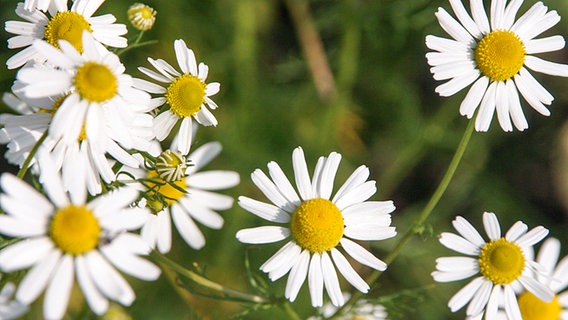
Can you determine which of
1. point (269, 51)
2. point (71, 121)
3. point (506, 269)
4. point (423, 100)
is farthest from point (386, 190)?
point (71, 121)

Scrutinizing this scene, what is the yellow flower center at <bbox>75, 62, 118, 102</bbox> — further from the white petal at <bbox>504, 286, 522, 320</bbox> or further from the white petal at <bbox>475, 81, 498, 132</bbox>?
the white petal at <bbox>504, 286, 522, 320</bbox>

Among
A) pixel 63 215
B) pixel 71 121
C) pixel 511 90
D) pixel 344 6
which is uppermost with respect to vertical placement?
pixel 344 6

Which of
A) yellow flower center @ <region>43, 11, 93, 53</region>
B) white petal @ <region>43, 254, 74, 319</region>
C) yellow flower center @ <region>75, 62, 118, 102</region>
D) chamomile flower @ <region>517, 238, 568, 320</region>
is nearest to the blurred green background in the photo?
chamomile flower @ <region>517, 238, 568, 320</region>

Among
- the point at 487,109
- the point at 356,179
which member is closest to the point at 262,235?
the point at 356,179

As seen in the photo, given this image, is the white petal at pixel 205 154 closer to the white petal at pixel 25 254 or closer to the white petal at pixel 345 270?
the white petal at pixel 345 270

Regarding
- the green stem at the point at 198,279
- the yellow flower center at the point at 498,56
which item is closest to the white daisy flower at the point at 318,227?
the green stem at the point at 198,279

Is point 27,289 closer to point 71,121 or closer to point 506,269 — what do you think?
point 71,121

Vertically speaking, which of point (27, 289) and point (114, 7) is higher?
point (114, 7)
